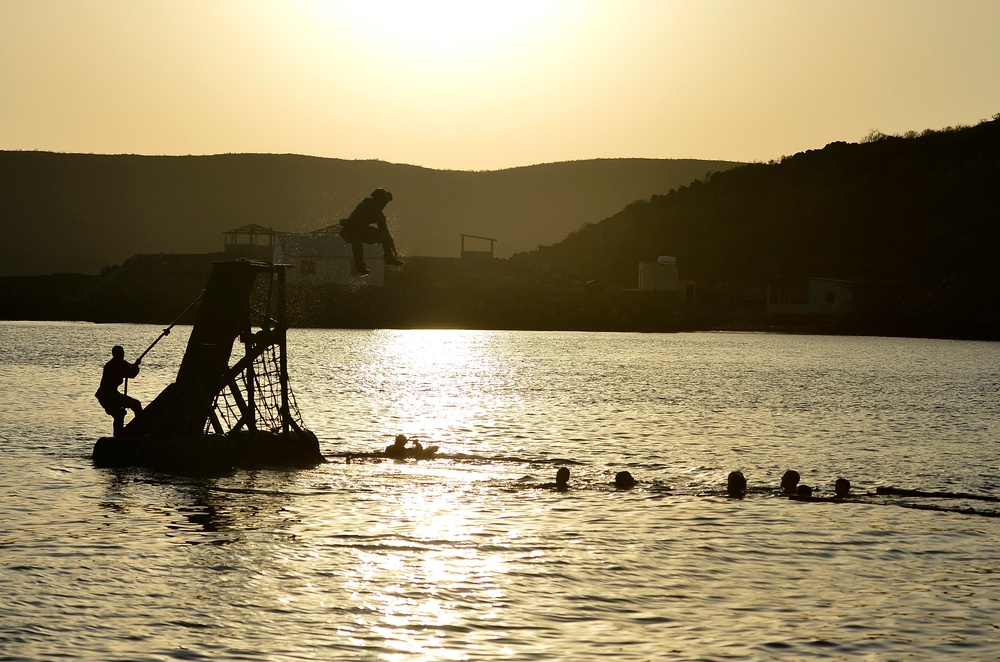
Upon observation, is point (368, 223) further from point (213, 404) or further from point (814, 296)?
point (814, 296)

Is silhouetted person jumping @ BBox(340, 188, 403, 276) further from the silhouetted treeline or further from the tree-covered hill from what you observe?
the tree-covered hill

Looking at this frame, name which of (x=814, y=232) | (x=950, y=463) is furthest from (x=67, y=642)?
(x=814, y=232)

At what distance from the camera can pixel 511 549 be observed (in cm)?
1941

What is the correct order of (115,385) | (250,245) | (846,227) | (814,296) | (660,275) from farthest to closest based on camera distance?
(846,227) < (660,275) < (250,245) < (814,296) < (115,385)

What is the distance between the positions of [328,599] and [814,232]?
15304cm

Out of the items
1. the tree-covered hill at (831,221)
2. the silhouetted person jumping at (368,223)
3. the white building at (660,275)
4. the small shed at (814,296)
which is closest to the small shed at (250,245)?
the tree-covered hill at (831,221)

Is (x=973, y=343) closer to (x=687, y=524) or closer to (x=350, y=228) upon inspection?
(x=687, y=524)

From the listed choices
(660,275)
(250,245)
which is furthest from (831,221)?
(250,245)

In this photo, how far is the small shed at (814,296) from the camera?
135625 millimetres

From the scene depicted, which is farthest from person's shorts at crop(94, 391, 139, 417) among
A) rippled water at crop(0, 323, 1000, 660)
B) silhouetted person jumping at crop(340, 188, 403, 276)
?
silhouetted person jumping at crop(340, 188, 403, 276)

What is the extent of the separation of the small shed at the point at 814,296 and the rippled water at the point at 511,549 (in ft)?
313

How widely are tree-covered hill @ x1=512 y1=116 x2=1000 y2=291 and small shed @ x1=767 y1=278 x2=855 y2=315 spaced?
9.63 meters

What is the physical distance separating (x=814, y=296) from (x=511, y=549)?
12373 cm

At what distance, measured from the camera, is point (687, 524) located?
2225cm
